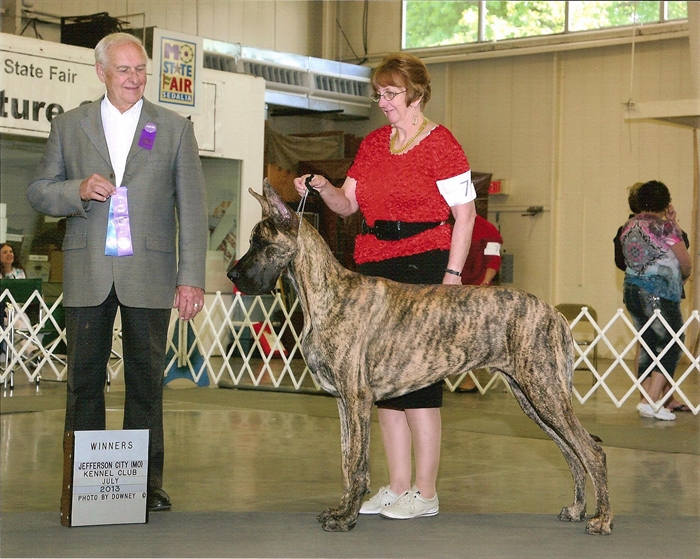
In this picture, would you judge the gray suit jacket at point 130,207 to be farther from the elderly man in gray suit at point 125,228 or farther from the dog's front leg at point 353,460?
the dog's front leg at point 353,460

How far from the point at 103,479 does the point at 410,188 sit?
4.15 feet

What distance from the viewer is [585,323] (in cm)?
1091

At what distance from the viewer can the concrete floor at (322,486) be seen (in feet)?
8.75

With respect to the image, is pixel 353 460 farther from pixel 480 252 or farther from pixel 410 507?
pixel 480 252

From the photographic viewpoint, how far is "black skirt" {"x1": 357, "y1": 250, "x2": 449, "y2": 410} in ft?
9.87

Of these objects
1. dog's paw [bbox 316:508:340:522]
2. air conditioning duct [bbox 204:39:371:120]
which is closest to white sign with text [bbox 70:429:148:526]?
dog's paw [bbox 316:508:340:522]

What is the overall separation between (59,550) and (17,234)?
22.2 feet

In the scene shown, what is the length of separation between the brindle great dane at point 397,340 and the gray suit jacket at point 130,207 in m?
0.38

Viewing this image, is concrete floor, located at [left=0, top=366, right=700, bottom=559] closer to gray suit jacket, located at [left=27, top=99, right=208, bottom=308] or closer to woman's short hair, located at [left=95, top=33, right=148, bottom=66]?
gray suit jacket, located at [left=27, top=99, right=208, bottom=308]

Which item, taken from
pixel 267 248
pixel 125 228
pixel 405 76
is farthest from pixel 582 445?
pixel 125 228

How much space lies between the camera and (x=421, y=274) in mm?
3018

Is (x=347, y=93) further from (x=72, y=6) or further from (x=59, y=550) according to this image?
(x=59, y=550)

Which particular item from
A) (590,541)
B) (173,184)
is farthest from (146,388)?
(590,541)

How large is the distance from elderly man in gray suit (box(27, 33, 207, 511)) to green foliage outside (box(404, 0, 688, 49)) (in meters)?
8.92
